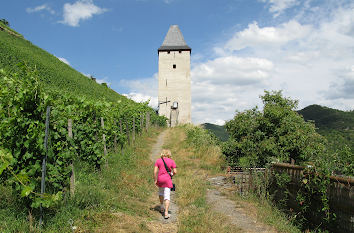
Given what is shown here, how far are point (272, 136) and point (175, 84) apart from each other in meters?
25.2

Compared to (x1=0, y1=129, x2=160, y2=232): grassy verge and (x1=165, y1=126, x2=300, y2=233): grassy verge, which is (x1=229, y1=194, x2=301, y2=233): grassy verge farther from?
(x1=0, y1=129, x2=160, y2=232): grassy verge

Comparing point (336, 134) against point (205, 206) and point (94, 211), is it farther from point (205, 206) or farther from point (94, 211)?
point (94, 211)

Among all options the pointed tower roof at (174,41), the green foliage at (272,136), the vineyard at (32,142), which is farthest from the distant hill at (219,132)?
the pointed tower roof at (174,41)

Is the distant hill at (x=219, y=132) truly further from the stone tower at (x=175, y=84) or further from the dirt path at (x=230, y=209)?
the stone tower at (x=175, y=84)

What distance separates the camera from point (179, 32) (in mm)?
38062

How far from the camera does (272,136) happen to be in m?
10.8

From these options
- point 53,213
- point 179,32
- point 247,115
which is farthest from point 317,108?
point 53,213

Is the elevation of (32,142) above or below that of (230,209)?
above

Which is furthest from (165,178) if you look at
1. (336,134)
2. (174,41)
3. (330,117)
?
(330,117)

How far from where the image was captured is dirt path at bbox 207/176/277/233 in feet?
19.0

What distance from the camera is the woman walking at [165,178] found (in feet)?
19.1

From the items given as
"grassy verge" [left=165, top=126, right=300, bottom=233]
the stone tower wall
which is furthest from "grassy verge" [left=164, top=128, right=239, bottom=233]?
the stone tower wall

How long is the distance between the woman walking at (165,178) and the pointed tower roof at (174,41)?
31001mm

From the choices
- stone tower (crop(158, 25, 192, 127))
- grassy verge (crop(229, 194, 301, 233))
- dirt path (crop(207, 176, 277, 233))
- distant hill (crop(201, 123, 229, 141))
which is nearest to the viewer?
dirt path (crop(207, 176, 277, 233))
